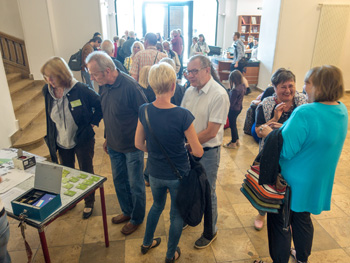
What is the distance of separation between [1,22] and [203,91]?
6174mm


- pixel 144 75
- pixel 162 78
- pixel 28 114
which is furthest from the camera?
pixel 28 114

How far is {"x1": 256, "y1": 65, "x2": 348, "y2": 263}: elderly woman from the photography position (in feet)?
4.73

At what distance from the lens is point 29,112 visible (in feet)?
15.0

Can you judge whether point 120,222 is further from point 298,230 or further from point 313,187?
point 313,187

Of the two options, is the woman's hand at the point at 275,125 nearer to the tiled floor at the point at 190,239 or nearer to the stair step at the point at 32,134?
the tiled floor at the point at 190,239

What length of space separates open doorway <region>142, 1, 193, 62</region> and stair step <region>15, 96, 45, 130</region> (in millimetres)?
9773

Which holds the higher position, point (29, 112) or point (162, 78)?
point (162, 78)

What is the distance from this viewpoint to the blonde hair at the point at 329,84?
1433 millimetres

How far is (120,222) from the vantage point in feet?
8.39

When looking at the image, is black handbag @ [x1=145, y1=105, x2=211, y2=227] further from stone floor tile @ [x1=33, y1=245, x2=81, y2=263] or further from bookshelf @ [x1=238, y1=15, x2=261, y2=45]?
bookshelf @ [x1=238, y1=15, x2=261, y2=45]

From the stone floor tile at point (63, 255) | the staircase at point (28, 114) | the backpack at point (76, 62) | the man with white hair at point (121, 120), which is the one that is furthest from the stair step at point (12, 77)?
the stone floor tile at point (63, 255)

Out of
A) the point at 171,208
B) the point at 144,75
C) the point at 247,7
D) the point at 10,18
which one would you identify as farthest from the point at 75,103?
the point at 247,7

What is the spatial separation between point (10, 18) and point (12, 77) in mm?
1499

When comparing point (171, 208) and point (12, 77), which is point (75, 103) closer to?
point (171, 208)
